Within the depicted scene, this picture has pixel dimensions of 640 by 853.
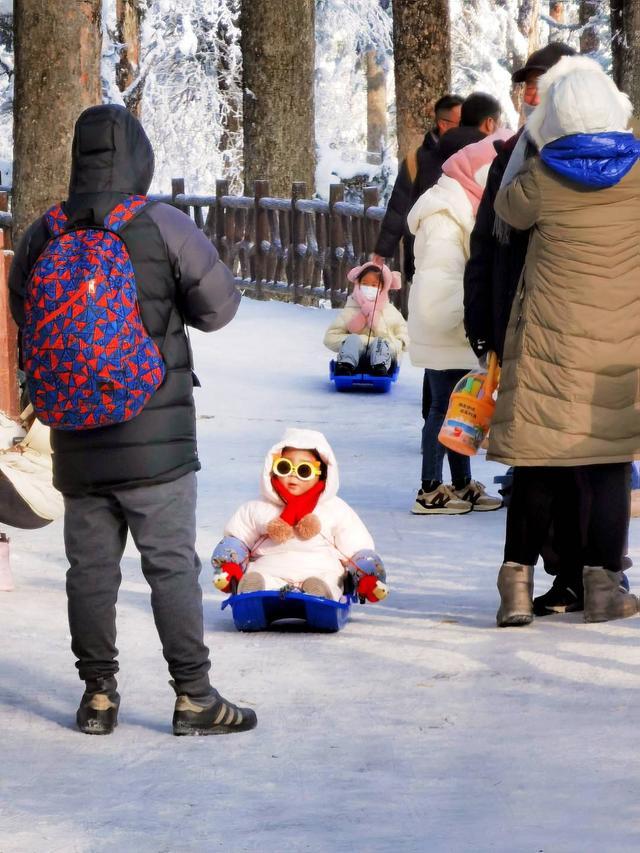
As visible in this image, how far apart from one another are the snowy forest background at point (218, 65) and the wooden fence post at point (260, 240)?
14.6 feet

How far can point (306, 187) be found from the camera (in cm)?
2031

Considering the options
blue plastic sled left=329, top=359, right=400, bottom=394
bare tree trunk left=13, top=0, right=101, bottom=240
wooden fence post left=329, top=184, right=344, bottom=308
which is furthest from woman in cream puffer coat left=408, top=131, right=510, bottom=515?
wooden fence post left=329, top=184, right=344, bottom=308

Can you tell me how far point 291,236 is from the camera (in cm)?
1972

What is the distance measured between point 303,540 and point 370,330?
6.53m

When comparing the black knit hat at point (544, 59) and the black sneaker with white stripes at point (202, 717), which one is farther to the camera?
the black knit hat at point (544, 59)

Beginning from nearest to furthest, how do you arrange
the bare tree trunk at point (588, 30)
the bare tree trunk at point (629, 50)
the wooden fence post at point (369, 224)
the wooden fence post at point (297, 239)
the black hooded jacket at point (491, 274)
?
1. the black hooded jacket at point (491, 274)
2. the bare tree trunk at point (629, 50)
3. the wooden fence post at point (369, 224)
4. the wooden fence post at point (297, 239)
5. the bare tree trunk at point (588, 30)

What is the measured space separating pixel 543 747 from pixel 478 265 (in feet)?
7.09

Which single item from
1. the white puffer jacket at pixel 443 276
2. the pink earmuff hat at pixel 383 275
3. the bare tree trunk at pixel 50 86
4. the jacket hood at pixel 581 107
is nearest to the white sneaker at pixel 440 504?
the white puffer jacket at pixel 443 276

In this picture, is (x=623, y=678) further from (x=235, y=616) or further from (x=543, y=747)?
(x=235, y=616)

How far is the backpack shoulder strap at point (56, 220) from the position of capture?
4.60 metres

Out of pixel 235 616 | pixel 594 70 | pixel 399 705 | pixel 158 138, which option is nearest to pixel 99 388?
pixel 399 705

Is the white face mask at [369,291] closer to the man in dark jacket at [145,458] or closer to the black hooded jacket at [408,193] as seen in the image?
the black hooded jacket at [408,193]

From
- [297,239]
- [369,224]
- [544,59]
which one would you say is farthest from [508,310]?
[297,239]

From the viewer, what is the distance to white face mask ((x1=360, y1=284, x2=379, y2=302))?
487 inches
